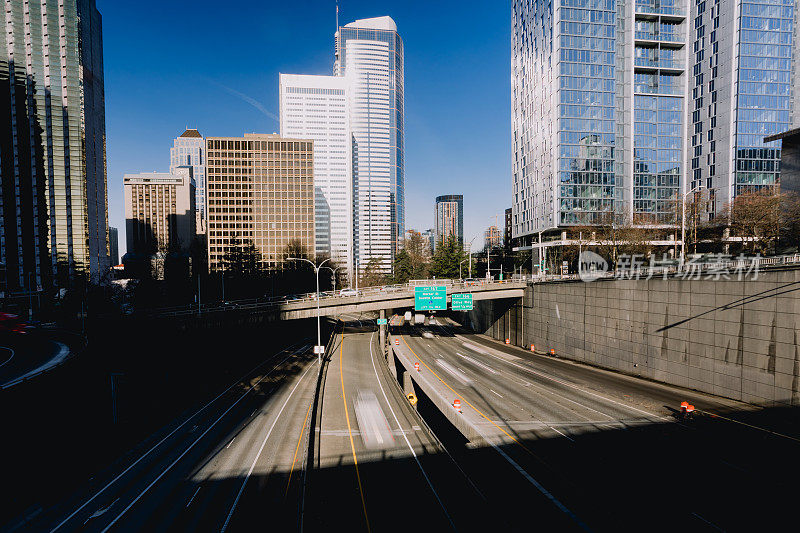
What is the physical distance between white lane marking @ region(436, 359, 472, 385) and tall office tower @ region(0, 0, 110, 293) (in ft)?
369

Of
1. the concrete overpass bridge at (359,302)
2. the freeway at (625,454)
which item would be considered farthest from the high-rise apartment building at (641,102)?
the freeway at (625,454)

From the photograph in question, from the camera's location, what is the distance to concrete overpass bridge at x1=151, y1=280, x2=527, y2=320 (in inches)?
1720

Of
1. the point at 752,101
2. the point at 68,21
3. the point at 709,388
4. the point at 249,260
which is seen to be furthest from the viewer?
the point at 68,21

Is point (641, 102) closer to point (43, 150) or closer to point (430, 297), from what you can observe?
point (430, 297)

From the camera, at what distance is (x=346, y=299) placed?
47.5m

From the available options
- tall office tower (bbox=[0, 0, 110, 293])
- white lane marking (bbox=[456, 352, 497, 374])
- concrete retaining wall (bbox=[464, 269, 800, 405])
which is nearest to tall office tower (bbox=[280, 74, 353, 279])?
tall office tower (bbox=[0, 0, 110, 293])

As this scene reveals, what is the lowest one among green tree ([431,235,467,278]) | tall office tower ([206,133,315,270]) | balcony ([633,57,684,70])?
green tree ([431,235,467,278])

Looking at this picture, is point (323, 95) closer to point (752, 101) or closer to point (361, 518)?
point (752, 101)

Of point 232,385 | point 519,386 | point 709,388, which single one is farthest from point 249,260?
point 709,388

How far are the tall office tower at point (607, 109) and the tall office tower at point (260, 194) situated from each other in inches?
3112

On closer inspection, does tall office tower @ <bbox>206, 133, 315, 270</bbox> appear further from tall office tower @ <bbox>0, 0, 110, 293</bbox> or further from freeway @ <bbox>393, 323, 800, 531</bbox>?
freeway @ <bbox>393, 323, 800, 531</bbox>

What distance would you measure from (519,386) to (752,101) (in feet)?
305

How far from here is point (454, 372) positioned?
38.6 meters

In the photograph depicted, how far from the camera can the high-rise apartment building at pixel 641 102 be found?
237ft
